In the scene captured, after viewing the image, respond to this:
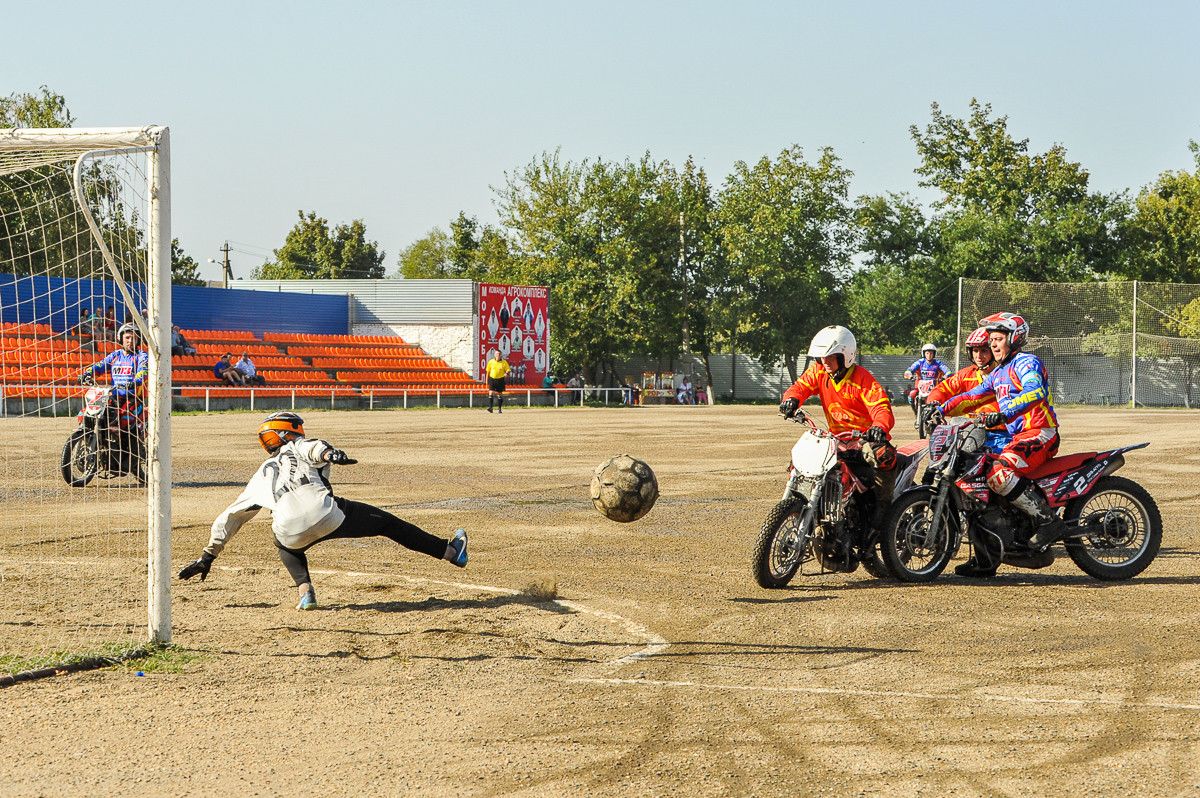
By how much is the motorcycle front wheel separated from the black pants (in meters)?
7.77

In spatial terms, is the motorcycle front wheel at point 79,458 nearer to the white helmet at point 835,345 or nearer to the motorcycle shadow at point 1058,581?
the white helmet at point 835,345

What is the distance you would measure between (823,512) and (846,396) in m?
0.83

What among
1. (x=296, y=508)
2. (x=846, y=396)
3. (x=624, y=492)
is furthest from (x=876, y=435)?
(x=296, y=508)

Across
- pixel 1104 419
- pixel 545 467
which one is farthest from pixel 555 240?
pixel 545 467

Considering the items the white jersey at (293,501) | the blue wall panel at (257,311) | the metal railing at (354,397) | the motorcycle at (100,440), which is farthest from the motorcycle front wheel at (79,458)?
the blue wall panel at (257,311)

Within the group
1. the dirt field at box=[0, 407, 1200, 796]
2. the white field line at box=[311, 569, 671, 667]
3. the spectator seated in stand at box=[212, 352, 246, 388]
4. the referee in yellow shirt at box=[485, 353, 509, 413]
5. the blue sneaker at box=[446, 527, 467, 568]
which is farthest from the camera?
the spectator seated in stand at box=[212, 352, 246, 388]

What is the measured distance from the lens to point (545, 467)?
63.2 ft

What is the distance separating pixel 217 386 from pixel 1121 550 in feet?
113

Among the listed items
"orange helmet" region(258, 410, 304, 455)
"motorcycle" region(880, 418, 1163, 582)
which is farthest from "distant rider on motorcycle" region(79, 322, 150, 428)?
"motorcycle" region(880, 418, 1163, 582)

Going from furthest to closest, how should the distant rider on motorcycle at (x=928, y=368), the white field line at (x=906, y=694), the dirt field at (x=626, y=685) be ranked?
the distant rider on motorcycle at (x=928, y=368), the white field line at (x=906, y=694), the dirt field at (x=626, y=685)

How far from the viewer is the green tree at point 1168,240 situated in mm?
60062

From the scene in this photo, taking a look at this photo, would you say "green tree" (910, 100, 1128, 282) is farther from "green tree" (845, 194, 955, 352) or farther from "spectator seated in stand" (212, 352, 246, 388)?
"spectator seated in stand" (212, 352, 246, 388)

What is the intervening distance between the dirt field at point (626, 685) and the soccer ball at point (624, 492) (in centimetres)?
48

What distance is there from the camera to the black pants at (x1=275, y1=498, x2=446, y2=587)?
8297mm
